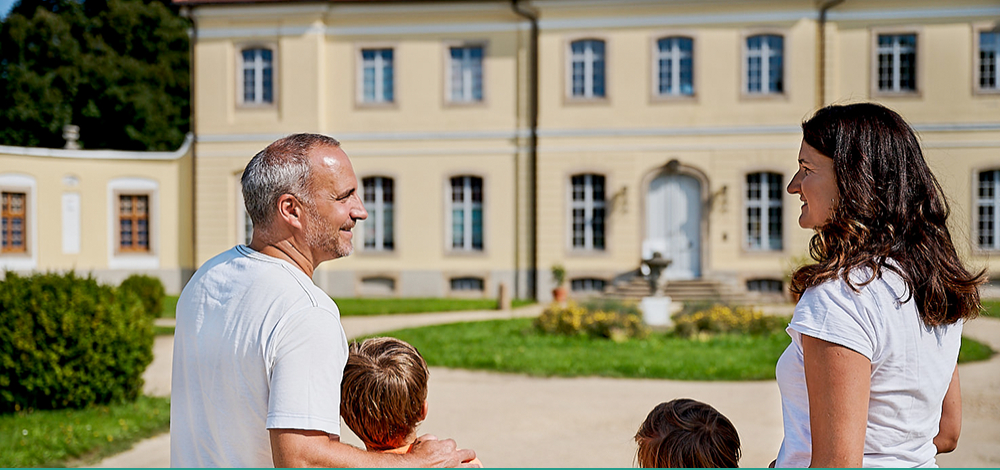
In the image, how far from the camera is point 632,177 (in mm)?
→ 18641

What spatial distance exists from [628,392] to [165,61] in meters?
24.9

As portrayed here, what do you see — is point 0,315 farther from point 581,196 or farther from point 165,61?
point 165,61

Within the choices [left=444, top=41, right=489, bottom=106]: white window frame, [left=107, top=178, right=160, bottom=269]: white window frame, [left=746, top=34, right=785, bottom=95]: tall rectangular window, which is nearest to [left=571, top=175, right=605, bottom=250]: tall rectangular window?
[left=444, top=41, right=489, bottom=106]: white window frame

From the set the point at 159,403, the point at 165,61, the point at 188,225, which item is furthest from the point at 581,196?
the point at 165,61

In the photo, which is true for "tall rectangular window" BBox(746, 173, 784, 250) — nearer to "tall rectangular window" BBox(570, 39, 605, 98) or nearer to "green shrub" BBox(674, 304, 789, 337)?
"tall rectangular window" BBox(570, 39, 605, 98)

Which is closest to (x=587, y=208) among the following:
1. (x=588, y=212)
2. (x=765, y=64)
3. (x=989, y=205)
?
(x=588, y=212)

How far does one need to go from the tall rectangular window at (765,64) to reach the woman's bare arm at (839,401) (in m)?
17.8

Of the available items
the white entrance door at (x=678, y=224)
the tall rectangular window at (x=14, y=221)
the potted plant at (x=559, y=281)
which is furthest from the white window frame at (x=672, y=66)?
the tall rectangular window at (x=14, y=221)

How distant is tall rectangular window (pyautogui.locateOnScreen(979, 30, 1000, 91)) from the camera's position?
18.0m

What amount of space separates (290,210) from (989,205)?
19.8 metres

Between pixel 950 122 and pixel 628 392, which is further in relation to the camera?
pixel 950 122

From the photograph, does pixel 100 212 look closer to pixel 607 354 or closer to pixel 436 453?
pixel 607 354

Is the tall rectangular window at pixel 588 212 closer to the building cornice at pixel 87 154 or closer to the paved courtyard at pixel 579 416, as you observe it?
the building cornice at pixel 87 154

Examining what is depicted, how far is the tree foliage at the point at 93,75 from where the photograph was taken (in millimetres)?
26250
